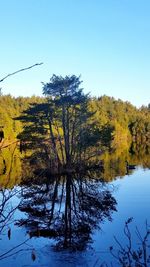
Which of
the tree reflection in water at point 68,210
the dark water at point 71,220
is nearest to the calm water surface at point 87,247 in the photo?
the dark water at point 71,220

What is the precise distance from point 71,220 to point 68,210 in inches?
93.2

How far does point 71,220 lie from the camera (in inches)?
672

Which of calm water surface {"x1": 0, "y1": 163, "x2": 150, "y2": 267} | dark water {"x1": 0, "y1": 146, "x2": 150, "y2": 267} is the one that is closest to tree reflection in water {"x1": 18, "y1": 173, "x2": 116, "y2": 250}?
dark water {"x1": 0, "y1": 146, "x2": 150, "y2": 267}

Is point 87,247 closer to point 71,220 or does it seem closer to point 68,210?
point 71,220

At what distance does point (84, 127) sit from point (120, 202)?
22056 mm

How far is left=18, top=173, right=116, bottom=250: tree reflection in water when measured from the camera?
14672 millimetres

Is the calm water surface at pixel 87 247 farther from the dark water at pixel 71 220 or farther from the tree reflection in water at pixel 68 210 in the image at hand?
the tree reflection in water at pixel 68 210

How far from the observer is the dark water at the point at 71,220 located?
39.8ft

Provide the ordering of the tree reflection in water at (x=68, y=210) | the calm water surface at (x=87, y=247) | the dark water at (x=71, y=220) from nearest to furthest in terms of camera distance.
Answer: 1. the calm water surface at (x=87, y=247)
2. the dark water at (x=71, y=220)
3. the tree reflection in water at (x=68, y=210)

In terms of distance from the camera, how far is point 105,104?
13212 centimetres

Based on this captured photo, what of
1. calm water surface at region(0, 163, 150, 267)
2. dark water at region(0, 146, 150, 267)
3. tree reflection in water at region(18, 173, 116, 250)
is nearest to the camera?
calm water surface at region(0, 163, 150, 267)

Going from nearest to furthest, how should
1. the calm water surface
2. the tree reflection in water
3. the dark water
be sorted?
1. the calm water surface
2. the dark water
3. the tree reflection in water

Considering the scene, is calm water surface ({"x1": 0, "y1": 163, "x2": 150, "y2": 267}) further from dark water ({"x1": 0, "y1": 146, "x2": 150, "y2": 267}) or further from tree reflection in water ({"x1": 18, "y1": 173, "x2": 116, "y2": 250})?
tree reflection in water ({"x1": 18, "y1": 173, "x2": 116, "y2": 250})

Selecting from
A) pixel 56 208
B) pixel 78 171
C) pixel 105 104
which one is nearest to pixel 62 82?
pixel 78 171
